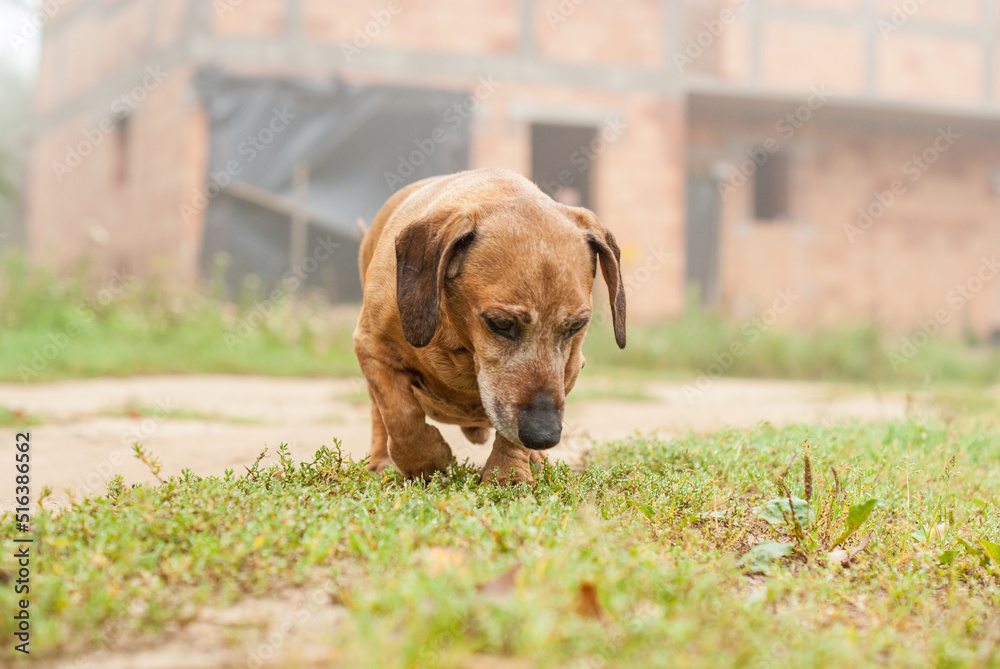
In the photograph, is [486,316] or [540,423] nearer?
[540,423]

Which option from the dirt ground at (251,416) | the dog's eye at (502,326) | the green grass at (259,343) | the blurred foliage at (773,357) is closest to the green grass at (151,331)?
the green grass at (259,343)

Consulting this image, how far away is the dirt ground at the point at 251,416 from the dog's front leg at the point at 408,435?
2.79 ft

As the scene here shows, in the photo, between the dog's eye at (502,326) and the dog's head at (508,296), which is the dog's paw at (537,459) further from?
the dog's eye at (502,326)

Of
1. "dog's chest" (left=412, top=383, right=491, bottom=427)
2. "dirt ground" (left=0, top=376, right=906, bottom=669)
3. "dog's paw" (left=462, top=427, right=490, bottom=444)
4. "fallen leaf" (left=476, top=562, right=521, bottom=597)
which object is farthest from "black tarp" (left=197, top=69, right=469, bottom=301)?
"fallen leaf" (left=476, top=562, right=521, bottom=597)

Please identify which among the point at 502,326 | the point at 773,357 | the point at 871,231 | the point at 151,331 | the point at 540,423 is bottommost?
the point at 773,357

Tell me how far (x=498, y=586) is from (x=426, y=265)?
1.28 metres

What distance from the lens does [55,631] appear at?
5.51 feet

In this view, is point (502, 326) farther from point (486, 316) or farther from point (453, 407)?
point (453, 407)

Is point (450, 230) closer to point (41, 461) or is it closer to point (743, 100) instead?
point (41, 461)

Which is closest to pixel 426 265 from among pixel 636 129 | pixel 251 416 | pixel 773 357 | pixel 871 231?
pixel 251 416

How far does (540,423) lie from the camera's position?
2605 millimetres

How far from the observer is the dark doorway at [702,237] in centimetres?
1532

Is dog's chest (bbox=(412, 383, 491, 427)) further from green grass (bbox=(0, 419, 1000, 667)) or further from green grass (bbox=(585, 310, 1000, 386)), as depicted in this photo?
green grass (bbox=(585, 310, 1000, 386))

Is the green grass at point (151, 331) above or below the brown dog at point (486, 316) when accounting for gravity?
below
